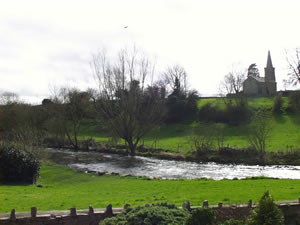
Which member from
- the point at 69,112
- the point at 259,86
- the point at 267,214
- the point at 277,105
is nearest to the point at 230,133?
the point at 277,105

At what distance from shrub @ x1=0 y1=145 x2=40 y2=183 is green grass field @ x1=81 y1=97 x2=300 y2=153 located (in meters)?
24.8

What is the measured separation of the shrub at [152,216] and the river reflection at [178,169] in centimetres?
1885

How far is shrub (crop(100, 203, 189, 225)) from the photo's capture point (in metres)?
9.24

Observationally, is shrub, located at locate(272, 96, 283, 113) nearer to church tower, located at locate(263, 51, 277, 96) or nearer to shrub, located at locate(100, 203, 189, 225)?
church tower, located at locate(263, 51, 277, 96)

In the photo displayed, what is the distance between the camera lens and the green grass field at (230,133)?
46.4 metres

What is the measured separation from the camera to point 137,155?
154 ft

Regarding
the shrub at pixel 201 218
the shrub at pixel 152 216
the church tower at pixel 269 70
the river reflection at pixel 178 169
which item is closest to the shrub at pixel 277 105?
the church tower at pixel 269 70

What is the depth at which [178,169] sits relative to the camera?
A: 33.7 meters

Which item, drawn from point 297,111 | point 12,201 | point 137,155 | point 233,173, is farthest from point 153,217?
point 297,111

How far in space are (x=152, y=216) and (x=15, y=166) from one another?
1828cm

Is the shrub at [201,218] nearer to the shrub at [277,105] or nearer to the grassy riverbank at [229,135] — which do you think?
the grassy riverbank at [229,135]

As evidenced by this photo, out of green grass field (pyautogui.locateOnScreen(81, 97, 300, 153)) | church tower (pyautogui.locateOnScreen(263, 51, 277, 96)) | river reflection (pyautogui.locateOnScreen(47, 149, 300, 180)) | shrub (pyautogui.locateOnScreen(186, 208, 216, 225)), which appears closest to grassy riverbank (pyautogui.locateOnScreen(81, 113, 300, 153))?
green grass field (pyautogui.locateOnScreen(81, 97, 300, 153))

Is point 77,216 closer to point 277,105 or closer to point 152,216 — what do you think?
point 152,216

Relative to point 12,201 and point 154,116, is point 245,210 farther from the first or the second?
point 154,116
